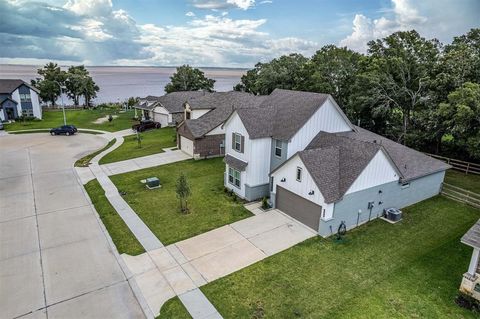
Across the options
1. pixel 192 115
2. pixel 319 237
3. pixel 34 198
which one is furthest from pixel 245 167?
pixel 192 115

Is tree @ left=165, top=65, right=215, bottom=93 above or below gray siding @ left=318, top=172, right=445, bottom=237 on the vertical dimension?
above

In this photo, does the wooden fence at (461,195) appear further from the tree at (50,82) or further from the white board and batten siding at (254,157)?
the tree at (50,82)

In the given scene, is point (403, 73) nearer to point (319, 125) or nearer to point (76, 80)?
point (319, 125)

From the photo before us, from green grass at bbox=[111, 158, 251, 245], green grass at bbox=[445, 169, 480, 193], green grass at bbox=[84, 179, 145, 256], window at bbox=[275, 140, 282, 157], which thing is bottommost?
green grass at bbox=[84, 179, 145, 256]

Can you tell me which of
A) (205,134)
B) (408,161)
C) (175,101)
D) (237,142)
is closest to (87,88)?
(175,101)

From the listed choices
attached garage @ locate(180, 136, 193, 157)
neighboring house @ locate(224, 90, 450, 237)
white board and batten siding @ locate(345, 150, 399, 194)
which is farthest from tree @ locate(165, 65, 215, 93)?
white board and batten siding @ locate(345, 150, 399, 194)

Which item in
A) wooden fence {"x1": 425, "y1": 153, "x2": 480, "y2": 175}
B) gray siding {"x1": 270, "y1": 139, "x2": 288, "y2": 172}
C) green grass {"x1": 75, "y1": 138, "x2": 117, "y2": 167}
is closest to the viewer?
gray siding {"x1": 270, "y1": 139, "x2": 288, "y2": 172}

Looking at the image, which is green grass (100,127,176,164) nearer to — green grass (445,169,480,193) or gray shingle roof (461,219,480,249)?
gray shingle roof (461,219,480,249)

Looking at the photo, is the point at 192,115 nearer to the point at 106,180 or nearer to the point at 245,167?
the point at 106,180
